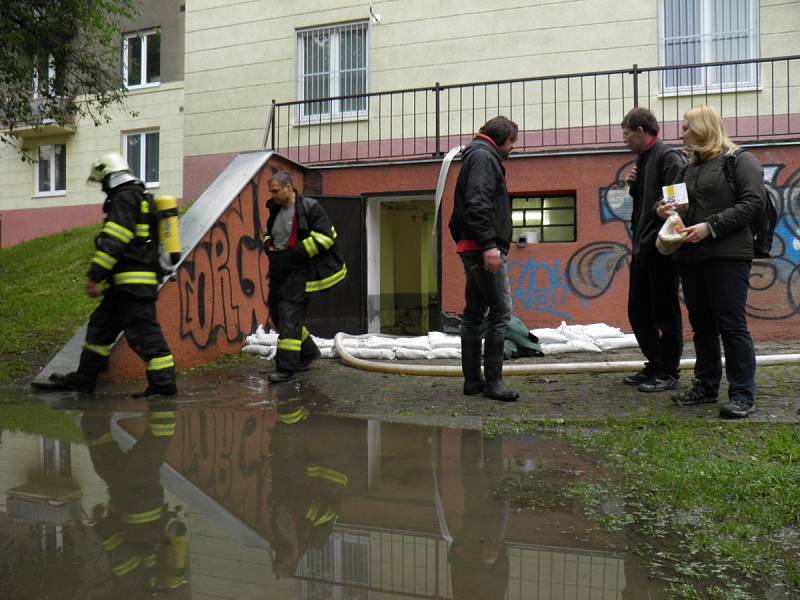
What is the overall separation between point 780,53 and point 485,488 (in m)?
10.4

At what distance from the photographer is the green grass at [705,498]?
204 centimetres

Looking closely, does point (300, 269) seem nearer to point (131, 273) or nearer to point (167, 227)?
point (167, 227)

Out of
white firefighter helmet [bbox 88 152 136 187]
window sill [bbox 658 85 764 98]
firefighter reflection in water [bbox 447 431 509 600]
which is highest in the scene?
window sill [bbox 658 85 764 98]

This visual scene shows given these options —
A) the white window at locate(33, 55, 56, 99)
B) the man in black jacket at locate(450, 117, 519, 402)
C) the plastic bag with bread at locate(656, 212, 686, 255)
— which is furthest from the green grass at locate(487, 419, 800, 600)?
the white window at locate(33, 55, 56, 99)

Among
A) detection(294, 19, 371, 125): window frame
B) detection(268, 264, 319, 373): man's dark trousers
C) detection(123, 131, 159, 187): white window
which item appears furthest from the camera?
detection(123, 131, 159, 187): white window

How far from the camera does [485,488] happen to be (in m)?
2.88

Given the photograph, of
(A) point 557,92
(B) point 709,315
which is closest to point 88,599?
(B) point 709,315

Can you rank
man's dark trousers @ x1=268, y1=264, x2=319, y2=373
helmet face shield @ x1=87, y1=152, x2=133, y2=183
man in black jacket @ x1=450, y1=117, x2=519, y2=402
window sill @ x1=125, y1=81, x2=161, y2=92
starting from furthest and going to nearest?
1. window sill @ x1=125, y1=81, x2=161, y2=92
2. man's dark trousers @ x1=268, y1=264, x2=319, y2=373
3. helmet face shield @ x1=87, y1=152, x2=133, y2=183
4. man in black jacket @ x1=450, y1=117, x2=519, y2=402

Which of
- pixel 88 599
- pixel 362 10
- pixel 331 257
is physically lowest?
pixel 88 599

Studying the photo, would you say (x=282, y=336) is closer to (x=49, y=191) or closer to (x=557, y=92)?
(x=557, y=92)

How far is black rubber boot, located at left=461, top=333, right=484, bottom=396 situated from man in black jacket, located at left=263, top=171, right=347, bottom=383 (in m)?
1.52

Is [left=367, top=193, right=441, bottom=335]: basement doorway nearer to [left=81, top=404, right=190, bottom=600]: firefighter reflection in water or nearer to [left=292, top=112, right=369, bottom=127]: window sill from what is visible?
[left=292, top=112, right=369, bottom=127]: window sill

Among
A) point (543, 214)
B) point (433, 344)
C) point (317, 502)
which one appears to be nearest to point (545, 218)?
point (543, 214)

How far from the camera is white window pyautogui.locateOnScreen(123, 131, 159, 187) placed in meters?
18.6
